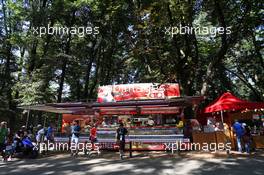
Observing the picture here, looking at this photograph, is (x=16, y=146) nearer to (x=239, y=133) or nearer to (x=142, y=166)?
(x=142, y=166)

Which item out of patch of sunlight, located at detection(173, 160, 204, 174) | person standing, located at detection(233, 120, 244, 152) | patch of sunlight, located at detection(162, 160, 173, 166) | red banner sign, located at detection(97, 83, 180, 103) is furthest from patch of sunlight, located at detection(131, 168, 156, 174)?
red banner sign, located at detection(97, 83, 180, 103)

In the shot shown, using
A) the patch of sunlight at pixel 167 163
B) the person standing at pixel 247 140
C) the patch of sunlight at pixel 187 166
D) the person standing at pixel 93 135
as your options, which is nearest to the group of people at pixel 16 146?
the person standing at pixel 93 135

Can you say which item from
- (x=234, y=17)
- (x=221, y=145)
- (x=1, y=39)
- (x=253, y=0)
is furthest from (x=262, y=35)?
(x=1, y=39)

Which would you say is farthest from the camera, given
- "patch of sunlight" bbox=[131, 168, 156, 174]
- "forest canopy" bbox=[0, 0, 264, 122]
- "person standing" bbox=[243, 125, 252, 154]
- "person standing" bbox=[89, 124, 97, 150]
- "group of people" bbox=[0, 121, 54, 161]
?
"forest canopy" bbox=[0, 0, 264, 122]

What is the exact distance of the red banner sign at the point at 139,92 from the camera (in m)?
23.0

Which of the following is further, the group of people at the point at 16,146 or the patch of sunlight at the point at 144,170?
the group of people at the point at 16,146

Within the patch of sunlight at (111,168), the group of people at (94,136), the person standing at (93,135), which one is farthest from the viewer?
the person standing at (93,135)

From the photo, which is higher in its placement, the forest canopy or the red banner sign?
the forest canopy

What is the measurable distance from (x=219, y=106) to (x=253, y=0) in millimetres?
7480

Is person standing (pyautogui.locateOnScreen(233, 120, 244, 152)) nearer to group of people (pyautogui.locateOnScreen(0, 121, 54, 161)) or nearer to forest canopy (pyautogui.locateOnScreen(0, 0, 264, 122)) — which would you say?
forest canopy (pyautogui.locateOnScreen(0, 0, 264, 122))

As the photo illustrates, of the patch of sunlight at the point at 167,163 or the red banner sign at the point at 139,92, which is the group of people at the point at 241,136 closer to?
the patch of sunlight at the point at 167,163

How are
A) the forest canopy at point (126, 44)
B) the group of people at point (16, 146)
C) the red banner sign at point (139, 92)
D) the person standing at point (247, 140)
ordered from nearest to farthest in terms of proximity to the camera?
1. the person standing at point (247, 140)
2. the group of people at point (16, 146)
3. the forest canopy at point (126, 44)
4. the red banner sign at point (139, 92)

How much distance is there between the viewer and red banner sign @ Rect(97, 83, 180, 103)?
23016mm

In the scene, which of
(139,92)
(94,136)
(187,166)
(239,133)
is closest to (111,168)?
(187,166)
